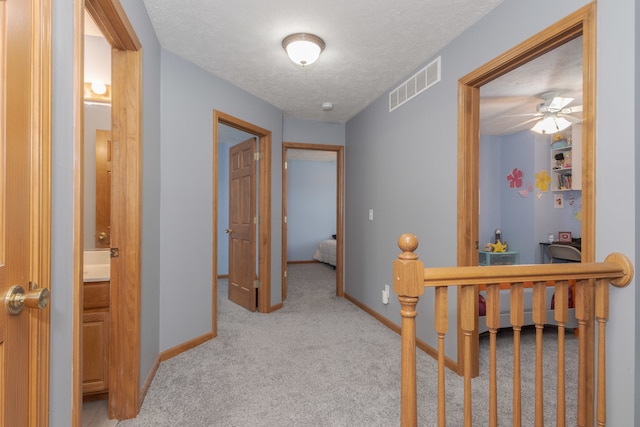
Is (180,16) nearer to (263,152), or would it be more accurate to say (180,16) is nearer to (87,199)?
(87,199)

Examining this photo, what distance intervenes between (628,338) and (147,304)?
2.51 m

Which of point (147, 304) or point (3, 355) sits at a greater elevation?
point (3, 355)

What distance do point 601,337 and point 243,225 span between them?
3.41 meters

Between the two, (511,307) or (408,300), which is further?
(511,307)

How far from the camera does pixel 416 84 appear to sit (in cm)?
292

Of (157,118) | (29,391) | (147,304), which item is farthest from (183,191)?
(29,391)

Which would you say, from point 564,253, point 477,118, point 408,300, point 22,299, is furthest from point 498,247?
point 22,299

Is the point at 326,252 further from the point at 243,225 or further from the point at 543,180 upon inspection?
the point at 543,180

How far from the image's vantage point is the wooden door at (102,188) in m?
2.29

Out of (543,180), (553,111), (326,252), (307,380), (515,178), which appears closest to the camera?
(307,380)

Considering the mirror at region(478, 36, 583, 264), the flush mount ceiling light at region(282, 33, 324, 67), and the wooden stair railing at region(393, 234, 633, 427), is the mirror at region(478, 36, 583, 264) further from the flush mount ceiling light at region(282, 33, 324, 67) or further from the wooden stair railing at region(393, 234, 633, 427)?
the wooden stair railing at region(393, 234, 633, 427)

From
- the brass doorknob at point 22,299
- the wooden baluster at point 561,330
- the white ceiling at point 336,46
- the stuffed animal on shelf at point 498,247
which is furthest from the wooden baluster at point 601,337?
the stuffed animal on shelf at point 498,247

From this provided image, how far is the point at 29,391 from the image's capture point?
890 mm

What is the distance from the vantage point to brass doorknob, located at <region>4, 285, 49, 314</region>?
31.7 inches
